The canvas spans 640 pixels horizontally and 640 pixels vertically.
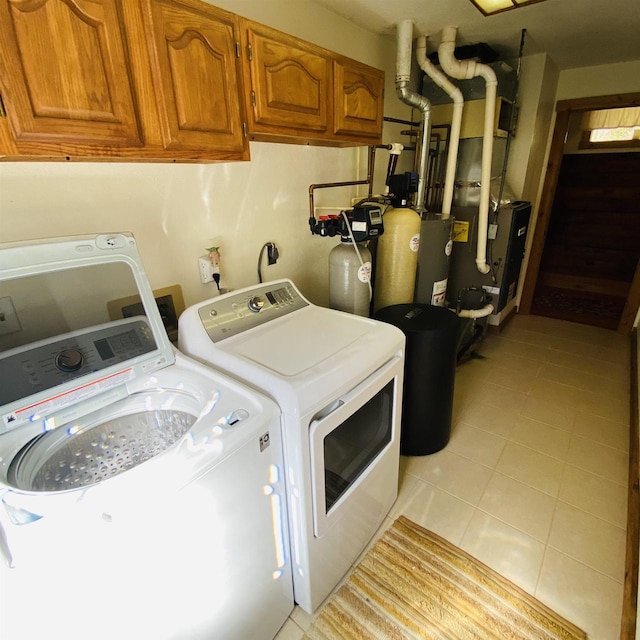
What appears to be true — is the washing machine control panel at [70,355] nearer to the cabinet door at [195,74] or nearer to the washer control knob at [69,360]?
the washer control knob at [69,360]

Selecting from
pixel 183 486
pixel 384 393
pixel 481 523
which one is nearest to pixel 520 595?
pixel 481 523

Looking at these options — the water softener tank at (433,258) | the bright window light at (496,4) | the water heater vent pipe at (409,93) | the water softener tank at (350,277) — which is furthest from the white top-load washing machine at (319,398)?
the bright window light at (496,4)

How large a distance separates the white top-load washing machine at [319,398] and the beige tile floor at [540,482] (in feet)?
0.88

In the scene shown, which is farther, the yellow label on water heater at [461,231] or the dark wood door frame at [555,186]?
the dark wood door frame at [555,186]

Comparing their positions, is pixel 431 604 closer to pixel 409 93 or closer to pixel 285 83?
pixel 285 83

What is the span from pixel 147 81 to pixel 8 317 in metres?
0.76

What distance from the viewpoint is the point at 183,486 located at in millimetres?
781

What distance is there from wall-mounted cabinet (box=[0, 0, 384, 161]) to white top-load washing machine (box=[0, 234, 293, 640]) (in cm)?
29

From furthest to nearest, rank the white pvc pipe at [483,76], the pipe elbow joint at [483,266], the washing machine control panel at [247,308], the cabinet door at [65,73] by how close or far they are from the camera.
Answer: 1. the pipe elbow joint at [483,266]
2. the white pvc pipe at [483,76]
3. the washing machine control panel at [247,308]
4. the cabinet door at [65,73]

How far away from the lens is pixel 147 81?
39.6 inches

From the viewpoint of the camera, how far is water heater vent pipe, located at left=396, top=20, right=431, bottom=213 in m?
2.14

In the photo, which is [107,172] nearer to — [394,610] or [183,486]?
[183,486]

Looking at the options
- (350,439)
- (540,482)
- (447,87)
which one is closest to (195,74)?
(350,439)

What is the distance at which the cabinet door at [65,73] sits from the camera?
31.0 inches
